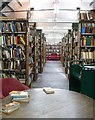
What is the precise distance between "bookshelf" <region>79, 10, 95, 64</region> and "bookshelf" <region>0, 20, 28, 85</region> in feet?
5.36

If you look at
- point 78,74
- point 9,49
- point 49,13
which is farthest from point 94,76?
point 49,13

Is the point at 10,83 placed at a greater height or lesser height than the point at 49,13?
lesser

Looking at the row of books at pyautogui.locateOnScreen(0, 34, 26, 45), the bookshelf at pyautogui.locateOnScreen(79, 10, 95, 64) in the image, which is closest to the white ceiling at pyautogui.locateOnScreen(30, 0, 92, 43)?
the bookshelf at pyautogui.locateOnScreen(79, 10, 95, 64)

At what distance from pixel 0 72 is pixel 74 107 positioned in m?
4.40

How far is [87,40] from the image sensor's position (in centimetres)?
677

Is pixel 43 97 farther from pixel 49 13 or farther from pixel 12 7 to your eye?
pixel 49 13

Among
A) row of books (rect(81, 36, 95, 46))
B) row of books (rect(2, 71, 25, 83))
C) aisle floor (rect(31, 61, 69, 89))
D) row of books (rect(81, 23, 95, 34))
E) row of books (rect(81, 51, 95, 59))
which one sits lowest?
aisle floor (rect(31, 61, 69, 89))

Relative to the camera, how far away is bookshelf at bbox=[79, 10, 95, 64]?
675cm

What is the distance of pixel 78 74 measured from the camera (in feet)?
17.4

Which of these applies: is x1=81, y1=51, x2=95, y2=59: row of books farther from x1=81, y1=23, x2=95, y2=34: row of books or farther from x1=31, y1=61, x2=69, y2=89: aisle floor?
x1=31, y1=61, x2=69, y2=89: aisle floor

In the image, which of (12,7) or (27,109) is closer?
(27,109)

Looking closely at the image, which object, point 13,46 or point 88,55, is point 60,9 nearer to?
point 88,55

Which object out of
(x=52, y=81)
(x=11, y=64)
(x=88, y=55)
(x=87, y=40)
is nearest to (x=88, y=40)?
(x=87, y=40)

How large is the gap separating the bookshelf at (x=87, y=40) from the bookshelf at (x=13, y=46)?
5.36ft
